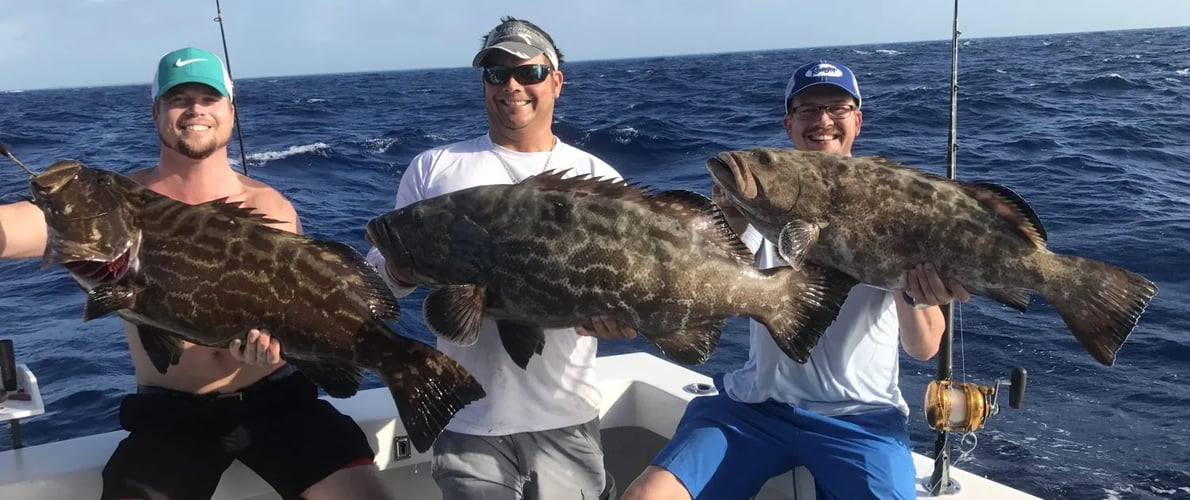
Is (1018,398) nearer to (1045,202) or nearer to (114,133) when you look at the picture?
(1045,202)

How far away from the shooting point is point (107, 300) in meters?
2.90

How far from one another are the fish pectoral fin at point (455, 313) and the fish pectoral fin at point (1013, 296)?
183 centimetres

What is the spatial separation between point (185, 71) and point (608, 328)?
2.10 metres

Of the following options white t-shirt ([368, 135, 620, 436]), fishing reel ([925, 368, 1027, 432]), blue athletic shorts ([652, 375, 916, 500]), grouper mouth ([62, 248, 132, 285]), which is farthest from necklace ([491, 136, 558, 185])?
fishing reel ([925, 368, 1027, 432])

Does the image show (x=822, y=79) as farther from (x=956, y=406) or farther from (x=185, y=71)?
(x=185, y=71)

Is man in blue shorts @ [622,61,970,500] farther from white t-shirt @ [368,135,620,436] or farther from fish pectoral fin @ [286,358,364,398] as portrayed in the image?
fish pectoral fin @ [286,358,364,398]

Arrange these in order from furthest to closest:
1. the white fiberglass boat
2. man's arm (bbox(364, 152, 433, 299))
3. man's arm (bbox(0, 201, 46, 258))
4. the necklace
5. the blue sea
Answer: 1. the blue sea
2. the white fiberglass boat
3. the necklace
4. man's arm (bbox(0, 201, 46, 258))
5. man's arm (bbox(364, 152, 433, 299))

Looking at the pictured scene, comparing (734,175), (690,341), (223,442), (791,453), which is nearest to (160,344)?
(223,442)

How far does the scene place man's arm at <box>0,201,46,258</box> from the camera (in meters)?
3.42

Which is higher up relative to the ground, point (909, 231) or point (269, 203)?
point (269, 203)

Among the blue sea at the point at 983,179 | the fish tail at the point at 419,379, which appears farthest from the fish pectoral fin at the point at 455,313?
the blue sea at the point at 983,179

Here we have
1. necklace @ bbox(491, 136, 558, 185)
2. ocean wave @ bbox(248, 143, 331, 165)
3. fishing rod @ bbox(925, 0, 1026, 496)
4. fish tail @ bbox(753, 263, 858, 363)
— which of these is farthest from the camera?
ocean wave @ bbox(248, 143, 331, 165)

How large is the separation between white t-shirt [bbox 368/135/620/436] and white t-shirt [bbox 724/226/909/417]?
79 centimetres

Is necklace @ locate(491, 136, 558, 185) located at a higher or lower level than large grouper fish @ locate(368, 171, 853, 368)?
higher
